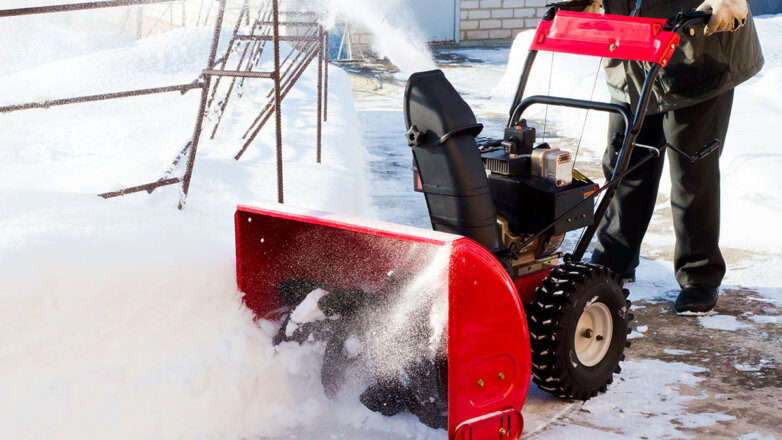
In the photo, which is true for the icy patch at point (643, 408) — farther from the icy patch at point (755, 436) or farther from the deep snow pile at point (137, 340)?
the deep snow pile at point (137, 340)

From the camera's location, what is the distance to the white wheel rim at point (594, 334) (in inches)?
93.5

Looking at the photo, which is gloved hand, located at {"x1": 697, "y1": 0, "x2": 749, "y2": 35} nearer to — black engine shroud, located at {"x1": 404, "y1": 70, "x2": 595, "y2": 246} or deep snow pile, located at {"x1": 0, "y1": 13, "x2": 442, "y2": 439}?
black engine shroud, located at {"x1": 404, "y1": 70, "x2": 595, "y2": 246}

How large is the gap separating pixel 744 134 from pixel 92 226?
438cm

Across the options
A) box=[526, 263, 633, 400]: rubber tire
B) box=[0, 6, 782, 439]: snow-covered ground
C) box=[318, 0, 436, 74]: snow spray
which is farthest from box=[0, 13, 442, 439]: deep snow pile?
box=[318, 0, 436, 74]: snow spray

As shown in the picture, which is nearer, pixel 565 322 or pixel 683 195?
pixel 565 322

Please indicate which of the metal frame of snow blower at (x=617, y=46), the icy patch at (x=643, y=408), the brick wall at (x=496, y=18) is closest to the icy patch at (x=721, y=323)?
the icy patch at (x=643, y=408)

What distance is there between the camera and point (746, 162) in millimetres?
4703

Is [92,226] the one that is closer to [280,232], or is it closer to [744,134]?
[280,232]

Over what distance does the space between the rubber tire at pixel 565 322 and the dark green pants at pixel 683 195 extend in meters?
0.96

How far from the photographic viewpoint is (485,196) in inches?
87.2

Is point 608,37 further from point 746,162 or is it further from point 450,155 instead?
point 746,162

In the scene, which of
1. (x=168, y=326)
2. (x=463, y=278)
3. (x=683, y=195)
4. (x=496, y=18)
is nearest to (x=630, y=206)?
(x=683, y=195)

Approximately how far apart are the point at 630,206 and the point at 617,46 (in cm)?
101

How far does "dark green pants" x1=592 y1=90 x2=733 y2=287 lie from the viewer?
3072mm
